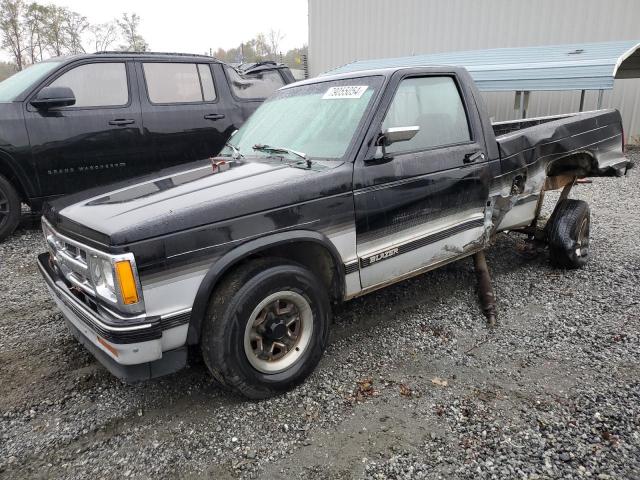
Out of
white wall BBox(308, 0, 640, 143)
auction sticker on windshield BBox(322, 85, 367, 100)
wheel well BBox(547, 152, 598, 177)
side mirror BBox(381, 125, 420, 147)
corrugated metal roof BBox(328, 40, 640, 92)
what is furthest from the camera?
white wall BBox(308, 0, 640, 143)

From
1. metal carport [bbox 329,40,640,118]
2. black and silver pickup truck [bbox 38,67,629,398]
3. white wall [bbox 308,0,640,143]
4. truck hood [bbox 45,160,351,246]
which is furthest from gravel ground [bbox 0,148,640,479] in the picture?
white wall [bbox 308,0,640,143]

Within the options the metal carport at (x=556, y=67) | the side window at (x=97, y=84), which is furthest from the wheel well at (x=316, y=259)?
the metal carport at (x=556, y=67)

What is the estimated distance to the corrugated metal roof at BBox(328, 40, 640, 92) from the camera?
911 cm

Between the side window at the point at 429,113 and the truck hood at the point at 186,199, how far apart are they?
65cm

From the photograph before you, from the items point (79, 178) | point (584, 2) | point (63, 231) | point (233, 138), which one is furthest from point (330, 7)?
point (63, 231)

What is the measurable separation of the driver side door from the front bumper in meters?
1.32

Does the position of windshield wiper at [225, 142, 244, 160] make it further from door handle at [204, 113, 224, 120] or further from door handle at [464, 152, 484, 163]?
door handle at [204, 113, 224, 120]

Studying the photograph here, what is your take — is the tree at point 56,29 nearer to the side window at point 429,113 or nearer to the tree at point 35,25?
the tree at point 35,25

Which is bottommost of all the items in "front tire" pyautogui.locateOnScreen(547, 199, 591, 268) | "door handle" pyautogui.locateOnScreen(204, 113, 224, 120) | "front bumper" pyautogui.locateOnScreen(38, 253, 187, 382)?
"front tire" pyautogui.locateOnScreen(547, 199, 591, 268)

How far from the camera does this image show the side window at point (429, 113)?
3.27 metres

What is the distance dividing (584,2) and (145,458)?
49.5ft

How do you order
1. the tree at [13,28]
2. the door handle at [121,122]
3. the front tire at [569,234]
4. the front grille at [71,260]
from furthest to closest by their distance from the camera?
1. the tree at [13,28]
2. the door handle at [121,122]
3. the front tire at [569,234]
4. the front grille at [71,260]

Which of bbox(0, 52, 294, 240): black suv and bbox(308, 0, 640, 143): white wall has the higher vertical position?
bbox(308, 0, 640, 143): white wall

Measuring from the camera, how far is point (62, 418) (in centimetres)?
272
